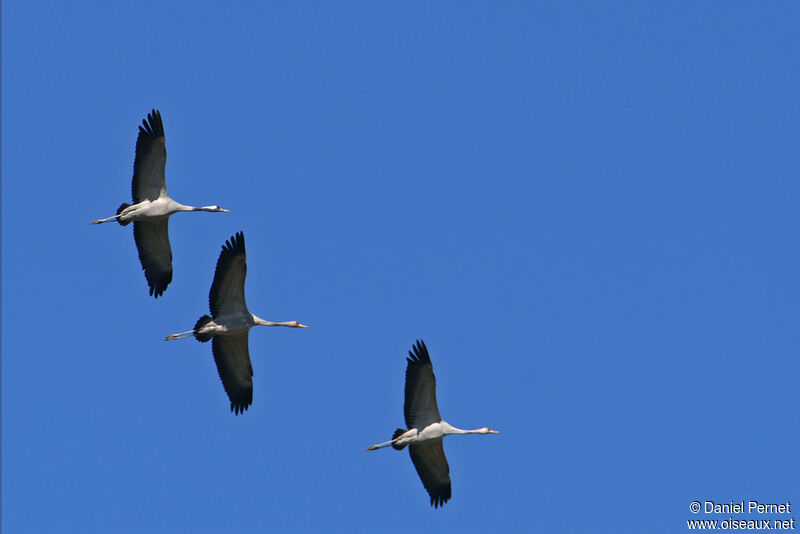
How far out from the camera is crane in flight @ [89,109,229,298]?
5078cm

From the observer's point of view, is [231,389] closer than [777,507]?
No

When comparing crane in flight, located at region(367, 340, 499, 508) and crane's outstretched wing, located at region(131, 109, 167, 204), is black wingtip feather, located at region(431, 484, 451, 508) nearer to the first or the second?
crane in flight, located at region(367, 340, 499, 508)

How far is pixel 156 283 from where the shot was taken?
52.4m

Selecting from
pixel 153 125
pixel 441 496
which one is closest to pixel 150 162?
pixel 153 125

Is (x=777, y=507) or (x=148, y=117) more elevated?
(x=148, y=117)

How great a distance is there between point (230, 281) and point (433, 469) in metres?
7.85

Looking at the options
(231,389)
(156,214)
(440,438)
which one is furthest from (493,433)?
(156,214)

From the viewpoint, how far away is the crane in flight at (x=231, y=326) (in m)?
49.8

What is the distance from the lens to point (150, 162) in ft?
168

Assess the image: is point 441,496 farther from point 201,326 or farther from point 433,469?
point 201,326

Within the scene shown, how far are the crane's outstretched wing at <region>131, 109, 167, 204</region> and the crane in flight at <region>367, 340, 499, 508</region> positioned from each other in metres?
9.01

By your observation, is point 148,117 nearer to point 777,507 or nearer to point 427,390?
point 427,390

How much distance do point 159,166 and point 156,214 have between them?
1.39m

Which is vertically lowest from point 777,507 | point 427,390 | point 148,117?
point 777,507
